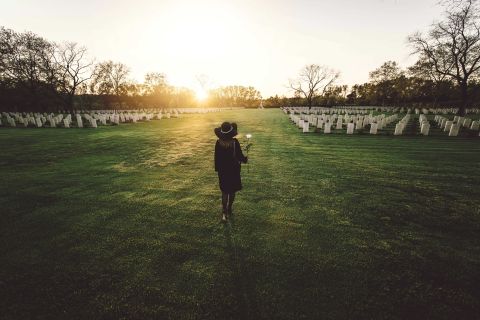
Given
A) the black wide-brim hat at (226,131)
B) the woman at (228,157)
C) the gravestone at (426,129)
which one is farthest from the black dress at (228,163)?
the gravestone at (426,129)

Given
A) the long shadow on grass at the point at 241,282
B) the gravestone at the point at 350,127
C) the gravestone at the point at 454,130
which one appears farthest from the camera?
the gravestone at the point at 350,127

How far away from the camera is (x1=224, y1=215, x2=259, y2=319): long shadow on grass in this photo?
2525mm

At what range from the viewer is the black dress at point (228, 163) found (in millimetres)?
4270

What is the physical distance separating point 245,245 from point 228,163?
1.42 m

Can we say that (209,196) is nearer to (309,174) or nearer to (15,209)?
(309,174)

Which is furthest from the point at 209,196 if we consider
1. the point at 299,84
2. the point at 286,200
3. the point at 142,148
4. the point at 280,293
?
the point at 299,84

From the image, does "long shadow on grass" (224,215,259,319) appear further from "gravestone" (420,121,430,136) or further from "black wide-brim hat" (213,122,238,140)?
"gravestone" (420,121,430,136)

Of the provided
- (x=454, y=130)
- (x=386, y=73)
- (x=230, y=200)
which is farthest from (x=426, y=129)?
(x=386, y=73)

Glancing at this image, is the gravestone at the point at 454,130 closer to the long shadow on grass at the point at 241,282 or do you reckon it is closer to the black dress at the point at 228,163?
the black dress at the point at 228,163

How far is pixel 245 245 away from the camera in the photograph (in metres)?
3.70

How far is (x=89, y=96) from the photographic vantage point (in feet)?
173

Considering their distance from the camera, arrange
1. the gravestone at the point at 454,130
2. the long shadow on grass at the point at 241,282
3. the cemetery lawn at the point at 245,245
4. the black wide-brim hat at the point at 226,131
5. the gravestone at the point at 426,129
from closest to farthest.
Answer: the long shadow on grass at the point at 241,282 → the cemetery lawn at the point at 245,245 → the black wide-brim hat at the point at 226,131 → the gravestone at the point at 454,130 → the gravestone at the point at 426,129

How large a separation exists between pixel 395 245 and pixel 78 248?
4.82 metres

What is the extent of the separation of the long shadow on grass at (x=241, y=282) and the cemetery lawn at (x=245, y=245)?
0.02 metres
